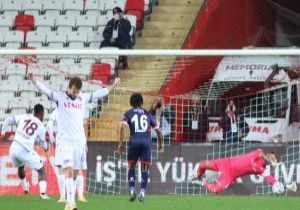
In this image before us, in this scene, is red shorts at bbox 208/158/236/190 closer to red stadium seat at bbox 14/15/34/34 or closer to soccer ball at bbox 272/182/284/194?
soccer ball at bbox 272/182/284/194

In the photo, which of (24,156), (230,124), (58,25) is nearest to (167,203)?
(24,156)

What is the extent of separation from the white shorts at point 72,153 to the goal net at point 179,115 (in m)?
5.79

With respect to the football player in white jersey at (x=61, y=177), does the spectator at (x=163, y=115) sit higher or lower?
higher

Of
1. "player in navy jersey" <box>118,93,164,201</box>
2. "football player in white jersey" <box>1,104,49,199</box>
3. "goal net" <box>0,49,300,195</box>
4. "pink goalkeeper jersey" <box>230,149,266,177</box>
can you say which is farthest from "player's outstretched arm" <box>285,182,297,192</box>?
"football player in white jersey" <box>1,104,49,199</box>

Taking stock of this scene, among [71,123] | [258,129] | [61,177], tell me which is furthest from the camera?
[258,129]

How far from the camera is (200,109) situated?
918 inches

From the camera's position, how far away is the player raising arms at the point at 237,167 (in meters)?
21.9

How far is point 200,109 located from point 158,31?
17.7 feet

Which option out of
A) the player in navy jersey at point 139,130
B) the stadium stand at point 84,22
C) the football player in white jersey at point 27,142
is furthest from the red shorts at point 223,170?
the stadium stand at point 84,22

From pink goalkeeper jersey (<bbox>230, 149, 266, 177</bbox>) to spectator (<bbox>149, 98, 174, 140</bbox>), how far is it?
1.58 metres

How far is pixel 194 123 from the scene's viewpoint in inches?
914

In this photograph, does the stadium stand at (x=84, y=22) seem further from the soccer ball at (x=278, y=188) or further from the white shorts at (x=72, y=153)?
the white shorts at (x=72, y=153)

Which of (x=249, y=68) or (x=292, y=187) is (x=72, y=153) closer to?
(x=292, y=187)

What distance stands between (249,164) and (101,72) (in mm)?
3871
